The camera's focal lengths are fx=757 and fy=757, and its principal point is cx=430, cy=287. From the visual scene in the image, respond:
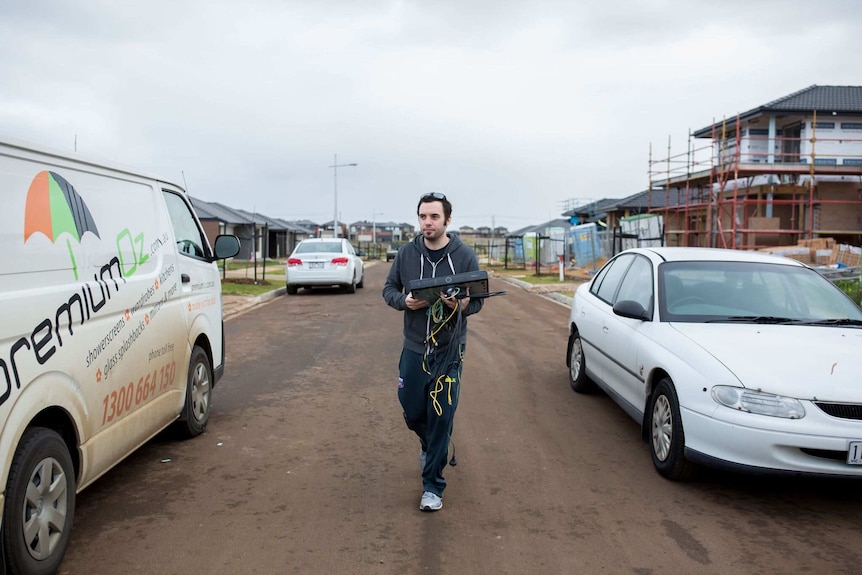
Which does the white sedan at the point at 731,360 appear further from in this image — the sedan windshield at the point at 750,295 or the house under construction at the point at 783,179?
the house under construction at the point at 783,179

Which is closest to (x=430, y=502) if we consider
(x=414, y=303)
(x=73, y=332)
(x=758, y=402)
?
(x=414, y=303)

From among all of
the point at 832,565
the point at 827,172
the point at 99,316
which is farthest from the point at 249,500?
the point at 827,172

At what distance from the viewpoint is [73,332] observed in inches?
145

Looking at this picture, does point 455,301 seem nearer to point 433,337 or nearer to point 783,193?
point 433,337

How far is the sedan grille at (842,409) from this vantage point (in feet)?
14.2

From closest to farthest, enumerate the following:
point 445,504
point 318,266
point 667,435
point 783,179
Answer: point 445,504 < point 667,435 < point 318,266 < point 783,179

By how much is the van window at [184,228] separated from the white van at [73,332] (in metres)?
0.21

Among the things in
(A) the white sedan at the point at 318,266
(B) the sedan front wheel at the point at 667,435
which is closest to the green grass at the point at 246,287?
(A) the white sedan at the point at 318,266

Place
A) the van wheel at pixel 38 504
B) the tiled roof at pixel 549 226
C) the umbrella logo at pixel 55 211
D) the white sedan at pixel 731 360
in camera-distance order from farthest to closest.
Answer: the tiled roof at pixel 549 226 → the white sedan at pixel 731 360 → the umbrella logo at pixel 55 211 → the van wheel at pixel 38 504

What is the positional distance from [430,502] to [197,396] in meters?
2.45

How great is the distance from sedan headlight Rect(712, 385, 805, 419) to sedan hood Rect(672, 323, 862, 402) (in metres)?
0.04

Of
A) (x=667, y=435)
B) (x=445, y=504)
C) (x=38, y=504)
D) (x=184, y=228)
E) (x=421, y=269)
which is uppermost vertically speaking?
(x=184, y=228)

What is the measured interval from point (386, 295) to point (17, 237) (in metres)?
2.02

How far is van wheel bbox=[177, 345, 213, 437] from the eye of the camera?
576 cm
